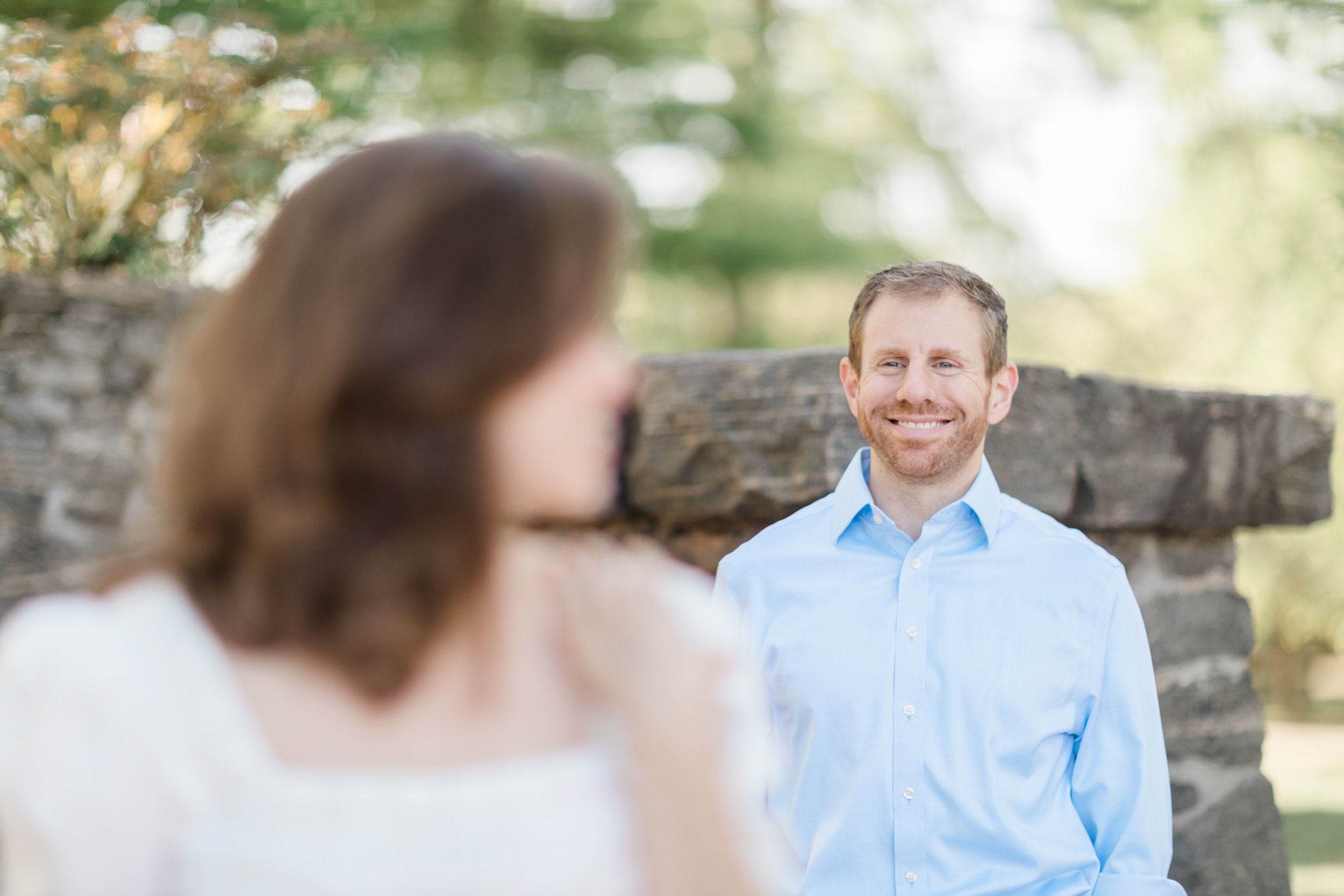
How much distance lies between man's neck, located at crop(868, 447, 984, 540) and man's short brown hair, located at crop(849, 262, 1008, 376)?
0.56 feet

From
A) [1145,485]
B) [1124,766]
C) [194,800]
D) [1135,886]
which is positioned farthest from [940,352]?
[194,800]

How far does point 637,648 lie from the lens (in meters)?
0.97

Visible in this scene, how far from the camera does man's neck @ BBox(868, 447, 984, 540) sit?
204cm

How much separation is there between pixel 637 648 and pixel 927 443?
3.78 ft

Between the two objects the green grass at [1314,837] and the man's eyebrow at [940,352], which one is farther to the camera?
the green grass at [1314,837]

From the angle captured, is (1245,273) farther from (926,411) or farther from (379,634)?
(379,634)

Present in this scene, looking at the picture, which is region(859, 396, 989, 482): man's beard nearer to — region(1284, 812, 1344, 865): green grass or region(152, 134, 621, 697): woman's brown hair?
region(152, 134, 621, 697): woman's brown hair

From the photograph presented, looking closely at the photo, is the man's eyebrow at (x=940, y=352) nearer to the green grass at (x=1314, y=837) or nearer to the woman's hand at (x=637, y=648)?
the woman's hand at (x=637, y=648)

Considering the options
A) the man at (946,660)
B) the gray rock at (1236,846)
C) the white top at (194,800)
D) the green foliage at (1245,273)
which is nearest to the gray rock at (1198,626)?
the gray rock at (1236,846)

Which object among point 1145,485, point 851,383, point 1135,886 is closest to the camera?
point 1135,886

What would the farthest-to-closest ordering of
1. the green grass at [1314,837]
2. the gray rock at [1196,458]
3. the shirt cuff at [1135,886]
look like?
the green grass at [1314,837] → the gray rock at [1196,458] → the shirt cuff at [1135,886]

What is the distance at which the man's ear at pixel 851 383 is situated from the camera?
2.12 m

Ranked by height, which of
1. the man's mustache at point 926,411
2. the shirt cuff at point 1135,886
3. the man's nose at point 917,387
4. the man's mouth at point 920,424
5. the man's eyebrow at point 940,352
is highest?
the man's eyebrow at point 940,352

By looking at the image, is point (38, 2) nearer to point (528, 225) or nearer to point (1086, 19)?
point (528, 225)
